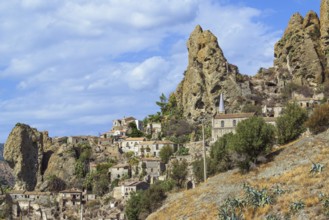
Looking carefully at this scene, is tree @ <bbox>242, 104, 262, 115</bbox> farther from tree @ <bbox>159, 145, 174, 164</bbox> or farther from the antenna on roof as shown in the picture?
tree @ <bbox>159, 145, 174, 164</bbox>

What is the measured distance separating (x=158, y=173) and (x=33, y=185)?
28.6 m

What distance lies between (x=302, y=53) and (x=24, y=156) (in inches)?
2300

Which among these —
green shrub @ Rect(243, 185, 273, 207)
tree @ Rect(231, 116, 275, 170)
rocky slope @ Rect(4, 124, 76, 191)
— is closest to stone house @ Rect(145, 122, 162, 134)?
rocky slope @ Rect(4, 124, 76, 191)

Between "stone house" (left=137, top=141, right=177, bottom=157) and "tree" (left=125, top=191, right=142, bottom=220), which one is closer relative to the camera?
"tree" (left=125, top=191, right=142, bottom=220)

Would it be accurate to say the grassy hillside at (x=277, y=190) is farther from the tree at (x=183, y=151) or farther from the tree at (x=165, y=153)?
the tree at (x=165, y=153)

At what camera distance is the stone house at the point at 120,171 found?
9906 centimetres

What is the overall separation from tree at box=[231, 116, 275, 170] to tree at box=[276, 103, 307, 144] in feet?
20.5

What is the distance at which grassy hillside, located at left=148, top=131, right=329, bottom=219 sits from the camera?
34.5m

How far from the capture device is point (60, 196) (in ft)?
322

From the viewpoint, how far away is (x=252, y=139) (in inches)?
2099

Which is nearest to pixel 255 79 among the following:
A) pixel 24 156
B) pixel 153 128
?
pixel 153 128

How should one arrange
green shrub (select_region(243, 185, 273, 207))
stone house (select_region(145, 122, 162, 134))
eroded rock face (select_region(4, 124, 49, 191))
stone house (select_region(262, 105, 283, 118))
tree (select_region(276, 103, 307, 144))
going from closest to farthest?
green shrub (select_region(243, 185, 273, 207))
tree (select_region(276, 103, 307, 144))
stone house (select_region(262, 105, 283, 118))
eroded rock face (select_region(4, 124, 49, 191))
stone house (select_region(145, 122, 162, 134))

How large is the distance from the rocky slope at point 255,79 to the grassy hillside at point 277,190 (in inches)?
2139

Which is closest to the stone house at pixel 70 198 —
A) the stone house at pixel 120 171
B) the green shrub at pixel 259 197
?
the stone house at pixel 120 171
